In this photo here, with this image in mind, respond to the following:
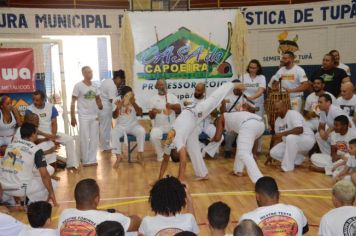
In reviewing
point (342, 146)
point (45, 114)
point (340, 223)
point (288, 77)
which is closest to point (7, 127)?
point (45, 114)

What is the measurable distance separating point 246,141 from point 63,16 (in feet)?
28.6

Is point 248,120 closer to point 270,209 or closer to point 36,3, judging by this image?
point 270,209

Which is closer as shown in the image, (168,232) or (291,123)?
(168,232)

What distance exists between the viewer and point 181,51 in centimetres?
864

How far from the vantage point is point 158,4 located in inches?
414

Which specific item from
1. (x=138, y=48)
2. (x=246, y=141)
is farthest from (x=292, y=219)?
(x=138, y=48)

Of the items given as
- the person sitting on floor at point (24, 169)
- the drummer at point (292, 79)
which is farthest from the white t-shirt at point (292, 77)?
the person sitting on floor at point (24, 169)

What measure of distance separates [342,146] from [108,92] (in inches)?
179

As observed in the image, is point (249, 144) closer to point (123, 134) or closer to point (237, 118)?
point (237, 118)

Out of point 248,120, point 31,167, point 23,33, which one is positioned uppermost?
point 23,33

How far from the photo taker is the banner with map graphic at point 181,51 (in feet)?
28.0

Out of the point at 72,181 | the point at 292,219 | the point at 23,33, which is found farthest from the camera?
the point at 23,33

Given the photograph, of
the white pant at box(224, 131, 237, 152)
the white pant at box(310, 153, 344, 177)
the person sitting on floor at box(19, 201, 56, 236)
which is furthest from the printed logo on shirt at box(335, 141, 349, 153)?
the person sitting on floor at box(19, 201, 56, 236)

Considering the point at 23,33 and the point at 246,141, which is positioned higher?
the point at 23,33
